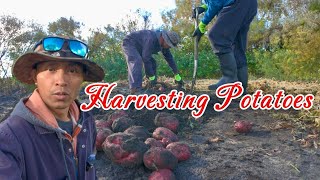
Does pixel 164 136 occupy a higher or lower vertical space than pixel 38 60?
lower

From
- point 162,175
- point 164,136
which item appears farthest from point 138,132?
point 162,175

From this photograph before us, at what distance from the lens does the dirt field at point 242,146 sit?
3.26m

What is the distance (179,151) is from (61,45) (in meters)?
1.98

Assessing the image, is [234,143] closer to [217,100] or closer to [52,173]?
[217,100]

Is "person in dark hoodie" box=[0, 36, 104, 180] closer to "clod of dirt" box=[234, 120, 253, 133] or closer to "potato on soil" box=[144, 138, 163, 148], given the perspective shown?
"potato on soil" box=[144, 138, 163, 148]

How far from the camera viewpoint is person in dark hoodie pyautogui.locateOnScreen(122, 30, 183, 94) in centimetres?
616

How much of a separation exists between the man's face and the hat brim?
0.13 ft

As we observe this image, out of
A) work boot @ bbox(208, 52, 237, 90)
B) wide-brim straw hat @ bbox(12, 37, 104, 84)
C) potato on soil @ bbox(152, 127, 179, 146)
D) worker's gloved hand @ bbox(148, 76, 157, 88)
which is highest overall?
wide-brim straw hat @ bbox(12, 37, 104, 84)

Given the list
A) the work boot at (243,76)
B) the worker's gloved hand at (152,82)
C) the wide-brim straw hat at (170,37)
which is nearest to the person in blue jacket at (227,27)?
the work boot at (243,76)

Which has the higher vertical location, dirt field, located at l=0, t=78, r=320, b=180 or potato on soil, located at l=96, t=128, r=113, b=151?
potato on soil, located at l=96, t=128, r=113, b=151

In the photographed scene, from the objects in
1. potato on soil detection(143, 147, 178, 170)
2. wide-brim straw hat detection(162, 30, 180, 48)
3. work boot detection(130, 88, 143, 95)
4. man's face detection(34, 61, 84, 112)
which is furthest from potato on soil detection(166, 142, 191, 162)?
wide-brim straw hat detection(162, 30, 180, 48)

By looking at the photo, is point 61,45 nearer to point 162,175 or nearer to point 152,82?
point 162,175

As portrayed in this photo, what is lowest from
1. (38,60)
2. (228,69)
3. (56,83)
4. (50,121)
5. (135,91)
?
(135,91)

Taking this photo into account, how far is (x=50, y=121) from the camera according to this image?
1.59 metres
